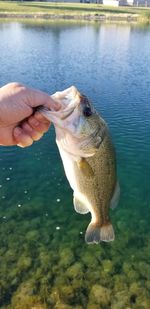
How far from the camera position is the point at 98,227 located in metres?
4.20

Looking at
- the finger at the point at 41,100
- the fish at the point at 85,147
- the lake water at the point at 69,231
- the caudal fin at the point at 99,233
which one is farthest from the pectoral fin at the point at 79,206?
the lake water at the point at 69,231

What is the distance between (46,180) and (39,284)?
477 centimetres

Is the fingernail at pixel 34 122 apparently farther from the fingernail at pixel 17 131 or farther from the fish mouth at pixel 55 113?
the fish mouth at pixel 55 113

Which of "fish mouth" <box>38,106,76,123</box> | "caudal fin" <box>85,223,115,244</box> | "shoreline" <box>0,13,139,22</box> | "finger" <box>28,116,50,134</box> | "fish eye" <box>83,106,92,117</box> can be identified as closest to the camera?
"fish mouth" <box>38,106,76,123</box>

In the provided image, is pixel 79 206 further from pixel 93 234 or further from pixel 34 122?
pixel 34 122

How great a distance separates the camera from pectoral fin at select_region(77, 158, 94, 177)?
365 centimetres

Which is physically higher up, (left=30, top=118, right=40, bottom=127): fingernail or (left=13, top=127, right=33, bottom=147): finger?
(left=30, top=118, right=40, bottom=127): fingernail

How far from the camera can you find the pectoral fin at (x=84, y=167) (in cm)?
365

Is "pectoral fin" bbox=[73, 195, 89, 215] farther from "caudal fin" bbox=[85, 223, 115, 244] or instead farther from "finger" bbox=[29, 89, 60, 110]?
"finger" bbox=[29, 89, 60, 110]

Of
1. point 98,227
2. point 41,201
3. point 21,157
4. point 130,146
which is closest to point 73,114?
point 98,227

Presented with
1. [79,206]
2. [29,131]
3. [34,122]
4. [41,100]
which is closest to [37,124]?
[34,122]

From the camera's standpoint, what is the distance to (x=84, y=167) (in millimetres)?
3682

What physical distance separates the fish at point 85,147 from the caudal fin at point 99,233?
28 centimetres

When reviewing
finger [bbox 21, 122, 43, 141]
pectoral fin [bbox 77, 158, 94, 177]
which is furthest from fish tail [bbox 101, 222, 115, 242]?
finger [bbox 21, 122, 43, 141]
